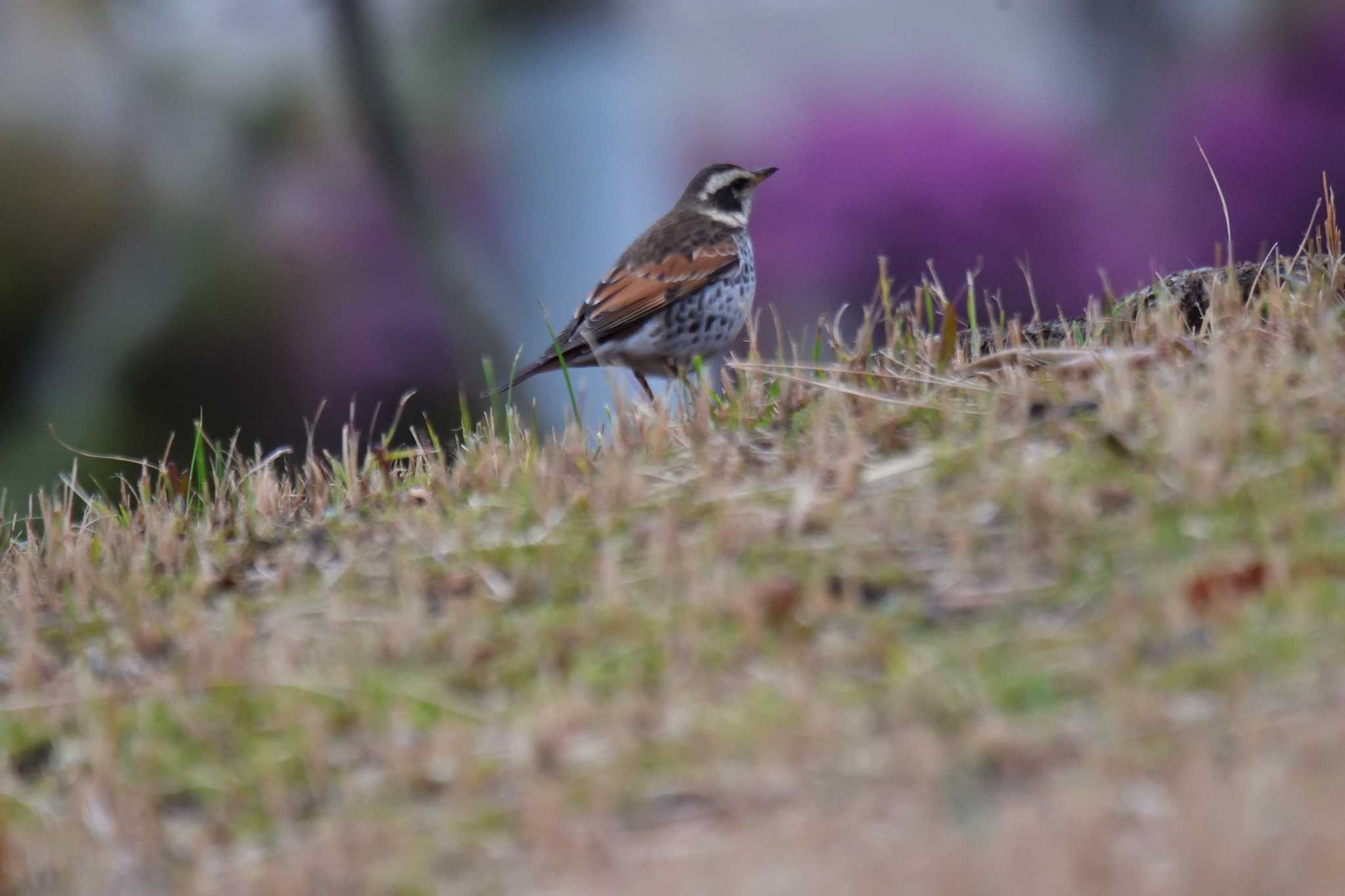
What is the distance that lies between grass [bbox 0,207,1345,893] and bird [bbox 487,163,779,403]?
236 centimetres

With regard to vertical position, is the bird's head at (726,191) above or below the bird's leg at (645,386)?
above

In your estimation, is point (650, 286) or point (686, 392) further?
point (650, 286)

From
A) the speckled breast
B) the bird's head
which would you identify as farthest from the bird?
the bird's head

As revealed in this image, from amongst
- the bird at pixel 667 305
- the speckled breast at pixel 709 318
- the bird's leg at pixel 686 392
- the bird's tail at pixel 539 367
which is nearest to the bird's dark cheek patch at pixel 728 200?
the bird at pixel 667 305

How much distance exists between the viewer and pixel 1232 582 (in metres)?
3.44

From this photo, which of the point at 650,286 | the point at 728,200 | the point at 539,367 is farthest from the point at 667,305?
the point at 728,200

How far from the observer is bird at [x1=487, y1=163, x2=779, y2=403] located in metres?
7.51

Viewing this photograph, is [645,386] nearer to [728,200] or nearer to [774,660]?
[728,200]

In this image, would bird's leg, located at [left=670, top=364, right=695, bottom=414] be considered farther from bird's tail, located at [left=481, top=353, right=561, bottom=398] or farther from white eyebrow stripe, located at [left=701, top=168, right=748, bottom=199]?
white eyebrow stripe, located at [left=701, top=168, right=748, bottom=199]

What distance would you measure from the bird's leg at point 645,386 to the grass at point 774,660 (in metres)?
1.31

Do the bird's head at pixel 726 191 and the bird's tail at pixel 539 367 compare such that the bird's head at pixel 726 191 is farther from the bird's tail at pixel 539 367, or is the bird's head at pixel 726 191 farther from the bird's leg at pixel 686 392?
the bird's leg at pixel 686 392

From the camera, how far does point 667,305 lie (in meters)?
7.50

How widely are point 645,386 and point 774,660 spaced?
13.2 ft

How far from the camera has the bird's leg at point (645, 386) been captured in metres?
6.50
